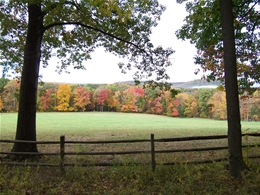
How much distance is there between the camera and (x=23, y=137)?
8.52 meters

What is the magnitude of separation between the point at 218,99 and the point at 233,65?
7871cm

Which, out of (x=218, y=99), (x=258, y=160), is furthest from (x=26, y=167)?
(x=218, y=99)

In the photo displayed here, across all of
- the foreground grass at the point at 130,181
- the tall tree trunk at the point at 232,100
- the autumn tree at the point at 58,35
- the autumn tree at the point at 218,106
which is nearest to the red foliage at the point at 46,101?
the autumn tree at the point at 218,106

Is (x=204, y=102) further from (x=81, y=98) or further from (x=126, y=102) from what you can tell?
(x=81, y=98)

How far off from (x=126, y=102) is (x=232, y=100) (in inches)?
3576

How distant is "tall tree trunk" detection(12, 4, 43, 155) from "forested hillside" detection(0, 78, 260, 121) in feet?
218

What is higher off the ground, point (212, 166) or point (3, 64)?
point (3, 64)

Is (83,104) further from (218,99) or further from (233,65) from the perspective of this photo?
(233,65)

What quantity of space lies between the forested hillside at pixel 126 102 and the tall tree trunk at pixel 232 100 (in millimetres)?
68936

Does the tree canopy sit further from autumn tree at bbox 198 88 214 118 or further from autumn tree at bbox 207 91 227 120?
autumn tree at bbox 198 88 214 118

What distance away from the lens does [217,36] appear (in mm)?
12125

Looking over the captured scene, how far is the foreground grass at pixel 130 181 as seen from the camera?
524 cm

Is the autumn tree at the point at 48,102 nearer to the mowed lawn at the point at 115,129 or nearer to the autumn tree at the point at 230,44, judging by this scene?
the mowed lawn at the point at 115,129

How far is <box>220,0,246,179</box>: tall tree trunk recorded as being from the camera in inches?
223
